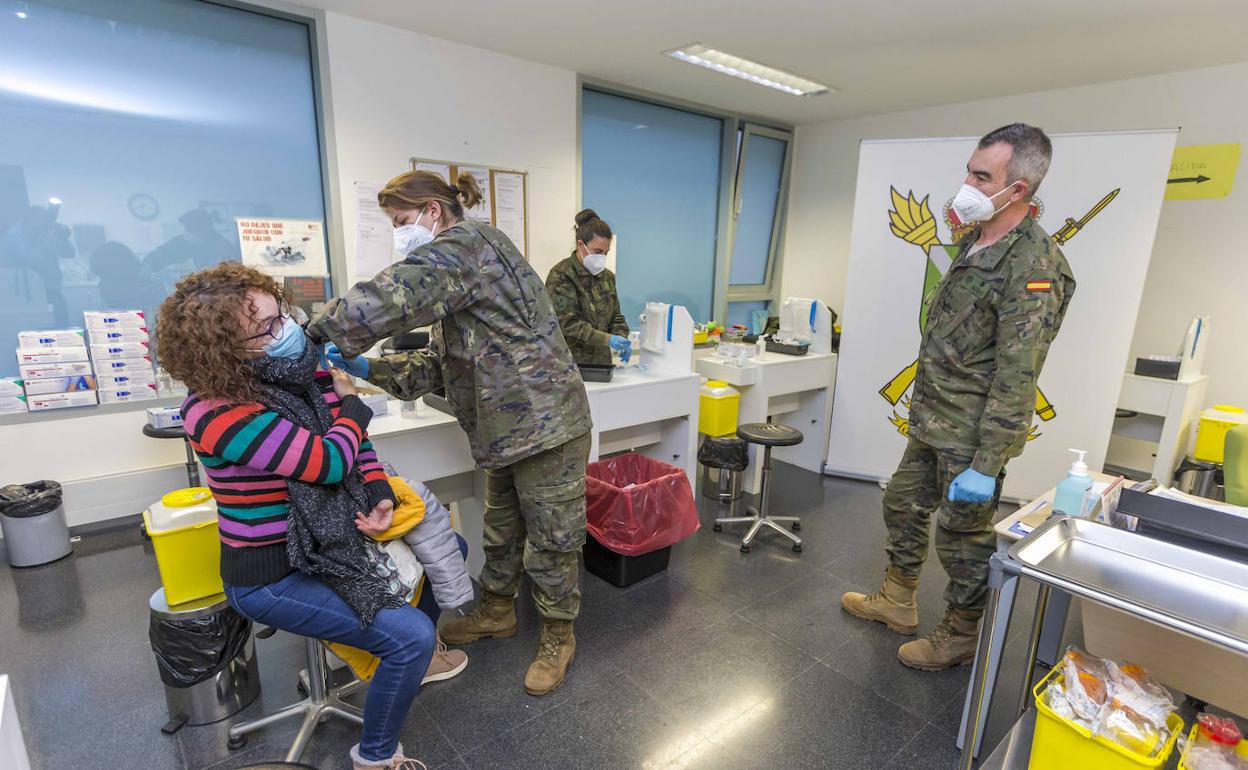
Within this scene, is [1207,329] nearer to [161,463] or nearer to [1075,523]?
[1075,523]

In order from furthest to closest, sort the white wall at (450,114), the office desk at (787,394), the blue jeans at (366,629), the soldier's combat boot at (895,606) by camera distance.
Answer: the office desk at (787,394)
the white wall at (450,114)
the soldier's combat boot at (895,606)
the blue jeans at (366,629)

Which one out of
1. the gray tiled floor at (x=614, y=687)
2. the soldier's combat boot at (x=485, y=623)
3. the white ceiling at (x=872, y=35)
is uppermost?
the white ceiling at (x=872, y=35)

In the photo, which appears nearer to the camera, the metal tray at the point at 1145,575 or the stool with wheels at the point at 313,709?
the metal tray at the point at 1145,575

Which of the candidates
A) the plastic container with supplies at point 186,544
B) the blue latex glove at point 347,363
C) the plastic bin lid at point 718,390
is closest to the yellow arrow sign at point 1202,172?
the plastic bin lid at point 718,390

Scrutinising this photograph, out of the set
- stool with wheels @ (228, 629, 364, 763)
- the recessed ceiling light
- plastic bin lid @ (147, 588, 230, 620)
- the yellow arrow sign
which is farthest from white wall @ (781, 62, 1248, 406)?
plastic bin lid @ (147, 588, 230, 620)

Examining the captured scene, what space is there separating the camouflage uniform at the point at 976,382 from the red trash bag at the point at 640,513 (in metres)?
0.83

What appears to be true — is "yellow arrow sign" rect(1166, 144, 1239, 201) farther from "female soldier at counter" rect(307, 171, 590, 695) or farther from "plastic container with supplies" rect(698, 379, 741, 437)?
"female soldier at counter" rect(307, 171, 590, 695)

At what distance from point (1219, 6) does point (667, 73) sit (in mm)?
2675

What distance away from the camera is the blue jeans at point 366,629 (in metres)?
1.37

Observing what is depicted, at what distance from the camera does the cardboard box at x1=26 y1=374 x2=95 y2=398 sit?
8.80 feet

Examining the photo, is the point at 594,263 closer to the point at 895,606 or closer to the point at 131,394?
the point at 895,606

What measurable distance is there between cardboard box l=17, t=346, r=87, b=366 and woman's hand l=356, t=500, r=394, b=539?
2.30m

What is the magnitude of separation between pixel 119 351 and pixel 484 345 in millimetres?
2257

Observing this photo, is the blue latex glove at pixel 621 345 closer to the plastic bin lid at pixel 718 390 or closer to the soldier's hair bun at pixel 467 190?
the plastic bin lid at pixel 718 390
